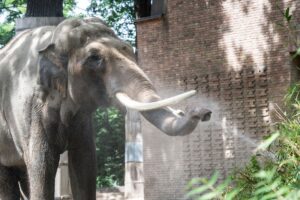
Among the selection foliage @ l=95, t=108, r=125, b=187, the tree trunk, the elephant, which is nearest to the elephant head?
the elephant

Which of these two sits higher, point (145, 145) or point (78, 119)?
point (78, 119)

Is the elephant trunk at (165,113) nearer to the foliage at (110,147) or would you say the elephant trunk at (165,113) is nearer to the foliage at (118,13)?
the foliage at (118,13)

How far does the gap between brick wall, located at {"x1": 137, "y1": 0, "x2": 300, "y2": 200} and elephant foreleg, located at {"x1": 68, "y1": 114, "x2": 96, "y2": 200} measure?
743 cm

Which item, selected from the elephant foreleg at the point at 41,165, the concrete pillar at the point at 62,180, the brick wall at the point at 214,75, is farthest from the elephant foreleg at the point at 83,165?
the brick wall at the point at 214,75

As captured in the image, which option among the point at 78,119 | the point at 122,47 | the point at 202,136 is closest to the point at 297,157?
the point at 122,47

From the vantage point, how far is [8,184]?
12.8 ft

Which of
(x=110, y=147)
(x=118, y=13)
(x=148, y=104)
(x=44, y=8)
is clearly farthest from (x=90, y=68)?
(x=110, y=147)

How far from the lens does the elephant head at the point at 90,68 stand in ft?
9.73

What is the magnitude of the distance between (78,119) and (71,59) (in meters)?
0.38

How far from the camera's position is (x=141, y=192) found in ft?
44.6

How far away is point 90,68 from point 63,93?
23 cm

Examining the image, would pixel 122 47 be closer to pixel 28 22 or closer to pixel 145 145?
pixel 28 22

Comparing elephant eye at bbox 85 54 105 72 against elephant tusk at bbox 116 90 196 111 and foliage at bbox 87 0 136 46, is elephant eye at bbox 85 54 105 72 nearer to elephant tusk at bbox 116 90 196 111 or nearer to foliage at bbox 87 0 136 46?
elephant tusk at bbox 116 90 196 111

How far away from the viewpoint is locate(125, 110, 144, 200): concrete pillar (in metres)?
13.2
